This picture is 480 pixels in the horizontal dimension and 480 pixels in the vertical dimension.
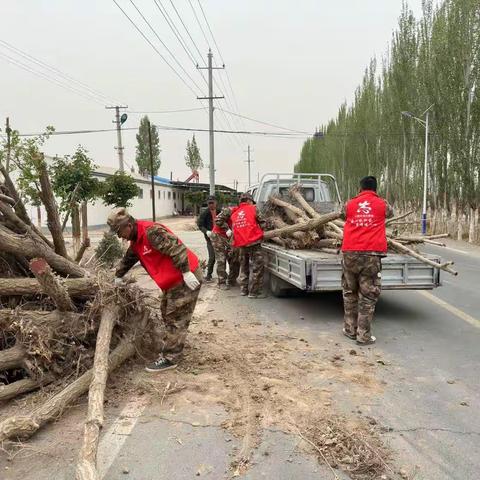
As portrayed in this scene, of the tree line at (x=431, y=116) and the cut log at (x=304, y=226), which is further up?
the tree line at (x=431, y=116)

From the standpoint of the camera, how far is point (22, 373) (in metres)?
4.32

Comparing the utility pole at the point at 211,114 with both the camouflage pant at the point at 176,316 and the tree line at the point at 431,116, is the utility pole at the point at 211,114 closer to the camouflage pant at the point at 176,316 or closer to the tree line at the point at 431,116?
the tree line at the point at 431,116

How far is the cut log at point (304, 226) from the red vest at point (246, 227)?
23 cm

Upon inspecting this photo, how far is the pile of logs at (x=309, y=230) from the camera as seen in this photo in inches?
282

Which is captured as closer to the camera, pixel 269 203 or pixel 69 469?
pixel 69 469

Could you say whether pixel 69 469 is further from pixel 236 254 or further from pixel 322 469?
pixel 236 254

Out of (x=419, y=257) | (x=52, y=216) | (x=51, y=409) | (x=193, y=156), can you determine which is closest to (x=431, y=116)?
(x=419, y=257)

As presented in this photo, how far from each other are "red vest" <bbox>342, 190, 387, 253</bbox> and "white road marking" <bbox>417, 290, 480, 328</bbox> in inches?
78.2

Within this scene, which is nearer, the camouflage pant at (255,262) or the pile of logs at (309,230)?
the pile of logs at (309,230)

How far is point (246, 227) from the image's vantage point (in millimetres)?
8336

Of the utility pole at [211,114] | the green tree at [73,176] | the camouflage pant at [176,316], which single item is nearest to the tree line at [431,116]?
the utility pole at [211,114]

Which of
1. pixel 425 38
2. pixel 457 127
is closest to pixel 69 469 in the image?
pixel 457 127

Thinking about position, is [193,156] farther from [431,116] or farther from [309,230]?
[309,230]

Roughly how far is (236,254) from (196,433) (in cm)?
609
